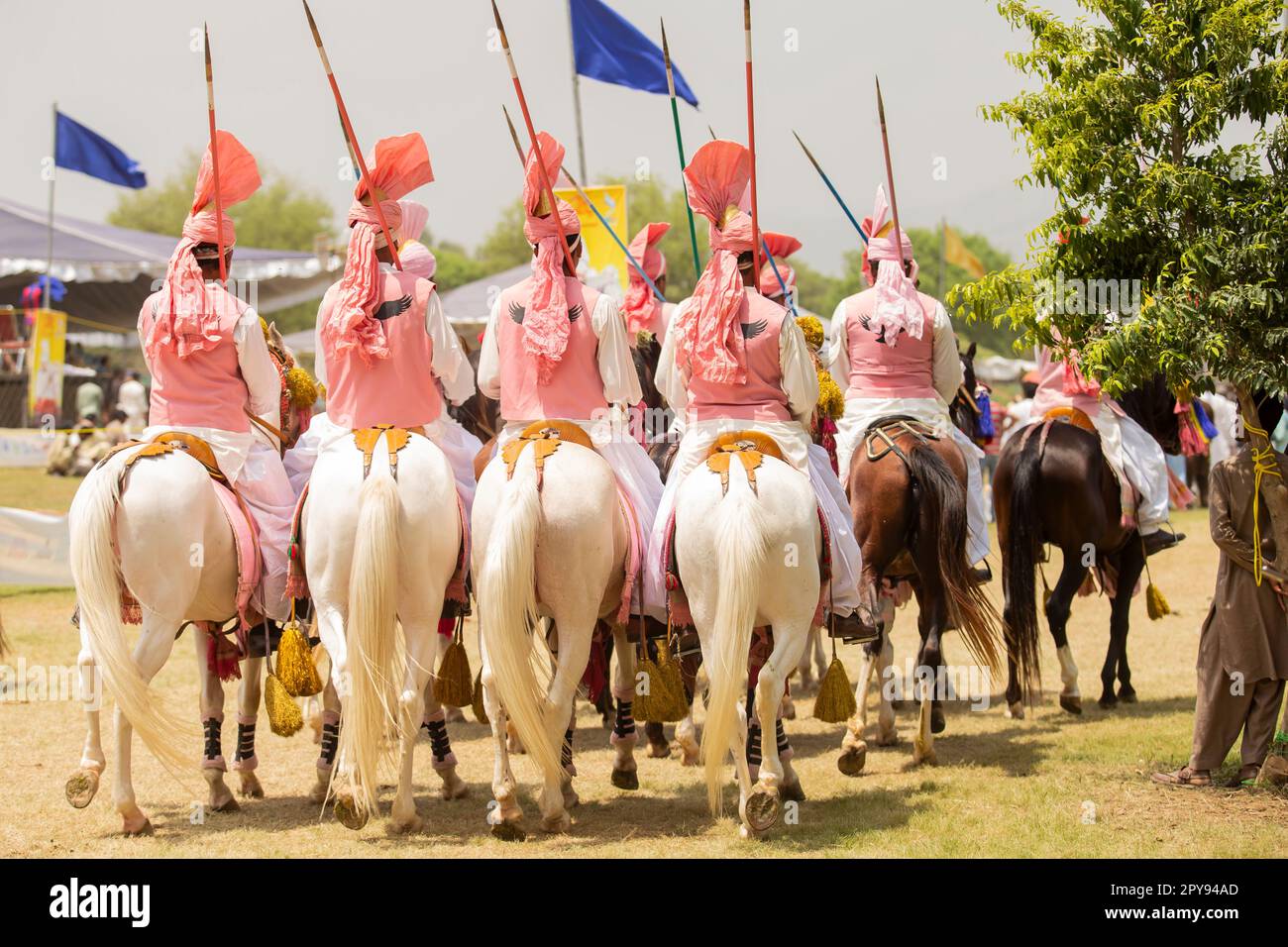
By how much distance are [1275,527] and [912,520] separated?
6.22 feet

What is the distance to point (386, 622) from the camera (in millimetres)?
6168

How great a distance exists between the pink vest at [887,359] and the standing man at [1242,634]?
6.48 feet

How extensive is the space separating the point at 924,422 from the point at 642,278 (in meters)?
2.21

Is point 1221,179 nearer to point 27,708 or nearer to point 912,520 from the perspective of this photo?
point 912,520

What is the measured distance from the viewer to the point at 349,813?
6.00 meters

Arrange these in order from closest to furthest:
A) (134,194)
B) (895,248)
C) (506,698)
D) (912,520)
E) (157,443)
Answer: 1. (506,698)
2. (157,443)
3. (912,520)
4. (895,248)
5. (134,194)

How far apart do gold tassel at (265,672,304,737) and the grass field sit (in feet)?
1.58

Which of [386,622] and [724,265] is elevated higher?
[724,265]

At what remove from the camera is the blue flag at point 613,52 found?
12516 millimetres

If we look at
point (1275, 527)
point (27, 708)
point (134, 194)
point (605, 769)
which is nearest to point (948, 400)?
point (1275, 527)

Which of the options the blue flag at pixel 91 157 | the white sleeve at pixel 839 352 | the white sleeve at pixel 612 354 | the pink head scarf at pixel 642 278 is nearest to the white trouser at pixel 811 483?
the white sleeve at pixel 612 354

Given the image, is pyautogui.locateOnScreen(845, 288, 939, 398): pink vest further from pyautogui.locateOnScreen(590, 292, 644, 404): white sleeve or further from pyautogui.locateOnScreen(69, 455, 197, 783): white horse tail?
pyautogui.locateOnScreen(69, 455, 197, 783): white horse tail

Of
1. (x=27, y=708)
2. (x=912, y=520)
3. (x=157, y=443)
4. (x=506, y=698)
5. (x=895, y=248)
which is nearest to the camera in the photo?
(x=506, y=698)

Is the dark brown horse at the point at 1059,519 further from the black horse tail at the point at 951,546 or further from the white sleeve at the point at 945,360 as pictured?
the black horse tail at the point at 951,546
